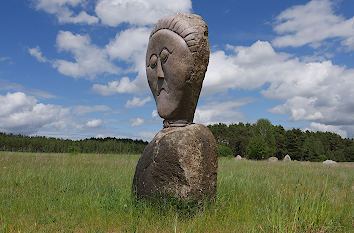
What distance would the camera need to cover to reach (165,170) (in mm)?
4527

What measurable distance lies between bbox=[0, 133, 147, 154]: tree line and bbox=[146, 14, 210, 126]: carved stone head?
48.1ft

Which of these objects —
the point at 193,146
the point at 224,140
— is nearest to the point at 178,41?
the point at 193,146

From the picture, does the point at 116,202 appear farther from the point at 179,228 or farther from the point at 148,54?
the point at 148,54

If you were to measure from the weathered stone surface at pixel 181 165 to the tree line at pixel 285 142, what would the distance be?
3230 centimetres

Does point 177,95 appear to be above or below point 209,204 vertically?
above

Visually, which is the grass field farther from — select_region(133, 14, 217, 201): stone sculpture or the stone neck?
the stone neck

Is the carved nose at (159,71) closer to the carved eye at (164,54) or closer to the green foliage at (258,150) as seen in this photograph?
the carved eye at (164,54)

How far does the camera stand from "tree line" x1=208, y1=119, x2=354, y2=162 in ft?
133

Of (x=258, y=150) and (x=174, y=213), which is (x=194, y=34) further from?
(x=258, y=150)

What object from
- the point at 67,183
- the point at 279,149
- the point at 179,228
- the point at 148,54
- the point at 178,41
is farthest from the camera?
the point at 279,149

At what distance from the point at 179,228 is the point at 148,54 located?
318 centimetres

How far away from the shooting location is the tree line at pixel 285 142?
40.7 m

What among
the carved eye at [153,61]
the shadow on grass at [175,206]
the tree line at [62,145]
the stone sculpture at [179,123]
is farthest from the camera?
the tree line at [62,145]

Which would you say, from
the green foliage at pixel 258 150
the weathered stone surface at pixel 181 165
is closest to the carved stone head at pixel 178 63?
the weathered stone surface at pixel 181 165
